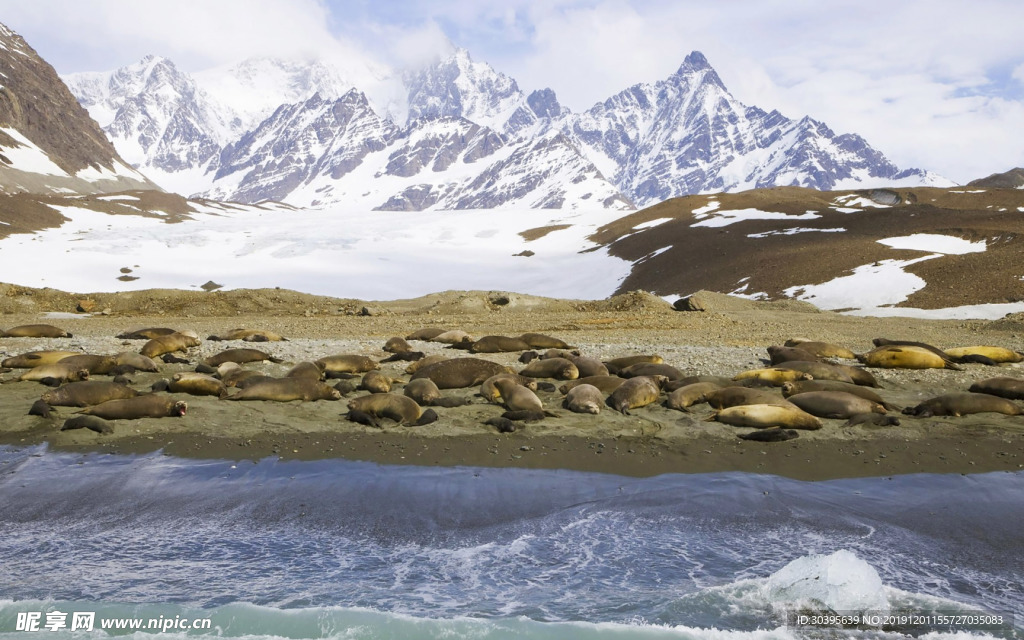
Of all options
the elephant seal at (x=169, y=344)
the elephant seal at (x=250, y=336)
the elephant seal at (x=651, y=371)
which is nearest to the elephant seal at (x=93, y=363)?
the elephant seal at (x=169, y=344)

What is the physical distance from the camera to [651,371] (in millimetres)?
12961

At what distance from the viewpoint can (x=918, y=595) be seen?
579 centimetres

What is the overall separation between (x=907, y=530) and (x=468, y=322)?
670 inches

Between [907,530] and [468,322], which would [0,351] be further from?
[907,530]

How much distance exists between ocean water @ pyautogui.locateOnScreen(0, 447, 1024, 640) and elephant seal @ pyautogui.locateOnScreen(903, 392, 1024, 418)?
8.21 ft

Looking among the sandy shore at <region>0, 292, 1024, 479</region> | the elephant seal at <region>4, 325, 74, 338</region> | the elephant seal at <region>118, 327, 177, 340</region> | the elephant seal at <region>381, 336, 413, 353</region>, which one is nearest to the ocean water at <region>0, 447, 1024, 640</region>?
the sandy shore at <region>0, 292, 1024, 479</region>

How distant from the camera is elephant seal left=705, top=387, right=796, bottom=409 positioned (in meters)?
11.0

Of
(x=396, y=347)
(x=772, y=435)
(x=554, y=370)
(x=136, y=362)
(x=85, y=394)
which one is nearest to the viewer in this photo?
(x=772, y=435)

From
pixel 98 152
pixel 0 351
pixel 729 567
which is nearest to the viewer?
pixel 729 567

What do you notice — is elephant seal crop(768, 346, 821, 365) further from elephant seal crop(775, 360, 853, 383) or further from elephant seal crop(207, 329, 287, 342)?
elephant seal crop(207, 329, 287, 342)

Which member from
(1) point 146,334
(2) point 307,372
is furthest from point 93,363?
(1) point 146,334

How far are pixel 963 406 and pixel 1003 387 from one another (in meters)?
1.59

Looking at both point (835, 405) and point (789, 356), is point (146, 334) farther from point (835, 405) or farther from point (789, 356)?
point (835, 405)

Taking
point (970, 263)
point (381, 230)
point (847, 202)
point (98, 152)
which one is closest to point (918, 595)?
point (970, 263)
